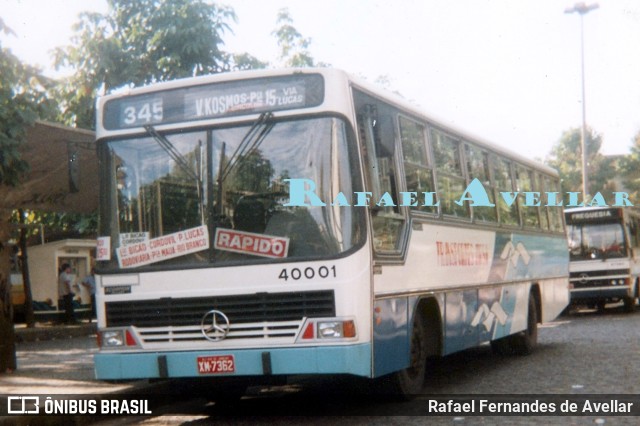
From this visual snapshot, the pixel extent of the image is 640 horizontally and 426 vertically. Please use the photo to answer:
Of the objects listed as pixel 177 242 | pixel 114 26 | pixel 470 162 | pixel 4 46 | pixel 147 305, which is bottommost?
pixel 147 305

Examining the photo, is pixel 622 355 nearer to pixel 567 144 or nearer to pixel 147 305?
pixel 147 305

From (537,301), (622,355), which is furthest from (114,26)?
(622,355)

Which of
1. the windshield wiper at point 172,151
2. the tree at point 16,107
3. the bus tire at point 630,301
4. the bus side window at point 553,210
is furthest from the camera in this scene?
the bus tire at point 630,301

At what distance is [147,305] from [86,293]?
19.5 m

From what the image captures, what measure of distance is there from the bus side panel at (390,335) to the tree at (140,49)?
18.3 meters

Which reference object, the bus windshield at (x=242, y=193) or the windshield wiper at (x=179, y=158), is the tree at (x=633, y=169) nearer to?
the bus windshield at (x=242, y=193)

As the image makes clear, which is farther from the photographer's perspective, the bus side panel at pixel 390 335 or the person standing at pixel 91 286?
the person standing at pixel 91 286

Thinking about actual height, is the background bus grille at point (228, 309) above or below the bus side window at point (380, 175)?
below

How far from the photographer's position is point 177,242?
8555 millimetres

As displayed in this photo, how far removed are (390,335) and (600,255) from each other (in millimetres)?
18721

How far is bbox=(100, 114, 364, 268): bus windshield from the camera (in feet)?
27.1

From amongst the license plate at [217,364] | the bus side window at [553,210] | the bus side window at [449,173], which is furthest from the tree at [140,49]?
the license plate at [217,364]

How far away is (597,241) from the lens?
26344mm

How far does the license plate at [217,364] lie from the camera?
823 centimetres
